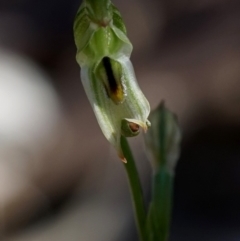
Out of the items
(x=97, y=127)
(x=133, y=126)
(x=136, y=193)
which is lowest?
(x=97, y=127)

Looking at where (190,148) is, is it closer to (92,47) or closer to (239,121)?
(239,121)

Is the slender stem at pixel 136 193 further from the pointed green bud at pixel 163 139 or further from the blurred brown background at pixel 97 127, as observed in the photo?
the blurred brown background at pixel 97 127

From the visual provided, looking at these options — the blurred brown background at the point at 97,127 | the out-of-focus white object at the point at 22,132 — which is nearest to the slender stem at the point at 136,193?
the blurred brown background at the point at 97,127

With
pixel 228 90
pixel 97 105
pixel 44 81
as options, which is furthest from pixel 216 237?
pixel 97 105

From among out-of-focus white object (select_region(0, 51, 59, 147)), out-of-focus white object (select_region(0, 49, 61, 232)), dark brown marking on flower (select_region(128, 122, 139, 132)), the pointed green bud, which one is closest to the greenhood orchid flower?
dark brown marking on flower (select_region(128, 122, 139, 132))

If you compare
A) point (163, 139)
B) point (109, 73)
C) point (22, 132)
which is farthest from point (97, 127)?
point (109, 73)

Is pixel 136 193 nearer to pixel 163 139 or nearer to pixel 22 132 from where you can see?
pixel 163 139
